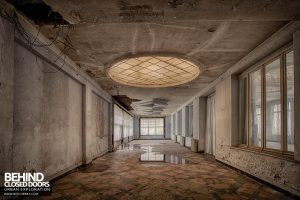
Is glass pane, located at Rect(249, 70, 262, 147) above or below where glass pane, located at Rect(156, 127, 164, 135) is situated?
above

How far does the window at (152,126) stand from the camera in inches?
1131

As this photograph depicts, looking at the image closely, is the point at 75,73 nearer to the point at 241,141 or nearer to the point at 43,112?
the point at 43,112

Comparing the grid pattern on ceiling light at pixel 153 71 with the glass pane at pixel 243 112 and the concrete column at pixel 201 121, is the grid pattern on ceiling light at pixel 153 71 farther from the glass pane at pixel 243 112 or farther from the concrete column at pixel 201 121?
the concrete column at pixel 201 121

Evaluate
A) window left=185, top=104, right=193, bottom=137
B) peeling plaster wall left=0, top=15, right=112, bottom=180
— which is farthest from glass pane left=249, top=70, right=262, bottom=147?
window left=185, top=104, right=193, bottom=137

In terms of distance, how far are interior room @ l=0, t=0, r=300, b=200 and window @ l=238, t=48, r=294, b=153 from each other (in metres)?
0.02

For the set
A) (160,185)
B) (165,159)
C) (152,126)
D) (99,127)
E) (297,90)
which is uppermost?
(297,90)

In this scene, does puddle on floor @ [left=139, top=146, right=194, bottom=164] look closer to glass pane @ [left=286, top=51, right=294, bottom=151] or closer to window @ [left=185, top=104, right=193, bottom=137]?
glass pane @ [left=286, top=51, right=294, bottom=151]

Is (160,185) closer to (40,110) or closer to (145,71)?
(40,110)

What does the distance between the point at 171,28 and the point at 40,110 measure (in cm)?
310

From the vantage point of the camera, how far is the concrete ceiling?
2.93m

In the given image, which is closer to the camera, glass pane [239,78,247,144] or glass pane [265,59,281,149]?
glass pane [265,59,281,149]

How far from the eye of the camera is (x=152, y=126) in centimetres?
2878

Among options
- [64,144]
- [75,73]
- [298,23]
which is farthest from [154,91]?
[298,23]

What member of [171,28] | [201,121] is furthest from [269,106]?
[201,121]
